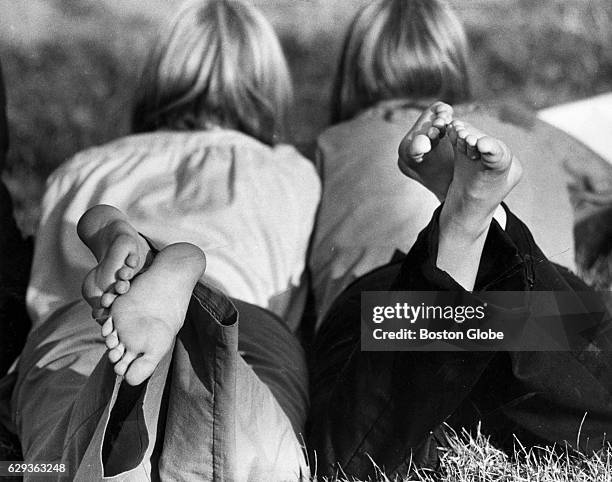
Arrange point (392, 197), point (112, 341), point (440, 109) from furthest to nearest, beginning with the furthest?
1. point (392, 197)
2. point (440, 109)
3. point (112, 341)

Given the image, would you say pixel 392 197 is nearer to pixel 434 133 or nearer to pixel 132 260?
pixel 434 133

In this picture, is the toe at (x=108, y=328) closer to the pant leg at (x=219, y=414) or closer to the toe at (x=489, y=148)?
the pant leg at (x=219, y=414)

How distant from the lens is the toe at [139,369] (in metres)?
0.53

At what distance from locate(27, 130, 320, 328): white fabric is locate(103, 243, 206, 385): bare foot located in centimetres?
23

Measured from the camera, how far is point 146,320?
0.53 meters

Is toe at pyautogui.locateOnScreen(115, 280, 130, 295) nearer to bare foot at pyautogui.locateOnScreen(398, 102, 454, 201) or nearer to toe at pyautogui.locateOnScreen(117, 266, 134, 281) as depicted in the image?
toe at pyautogui.locateOnScreen(117, 266, 134, 281)

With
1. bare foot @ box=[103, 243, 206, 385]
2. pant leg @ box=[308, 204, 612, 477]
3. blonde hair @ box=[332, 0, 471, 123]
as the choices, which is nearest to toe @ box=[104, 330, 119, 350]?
bare foot @ box=[103, 243, 206, 385]

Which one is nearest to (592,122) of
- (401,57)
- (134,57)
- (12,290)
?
(401,57)

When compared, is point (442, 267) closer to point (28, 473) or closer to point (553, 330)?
point (553, 330)

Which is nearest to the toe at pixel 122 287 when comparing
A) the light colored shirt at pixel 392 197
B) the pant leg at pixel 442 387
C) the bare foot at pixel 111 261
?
the bare foot at pixel 111 261

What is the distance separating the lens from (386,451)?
65 cm

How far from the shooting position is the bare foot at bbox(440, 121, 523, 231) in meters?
0.57

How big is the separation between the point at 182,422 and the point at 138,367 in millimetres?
80

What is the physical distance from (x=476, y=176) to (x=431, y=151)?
0.17ft
